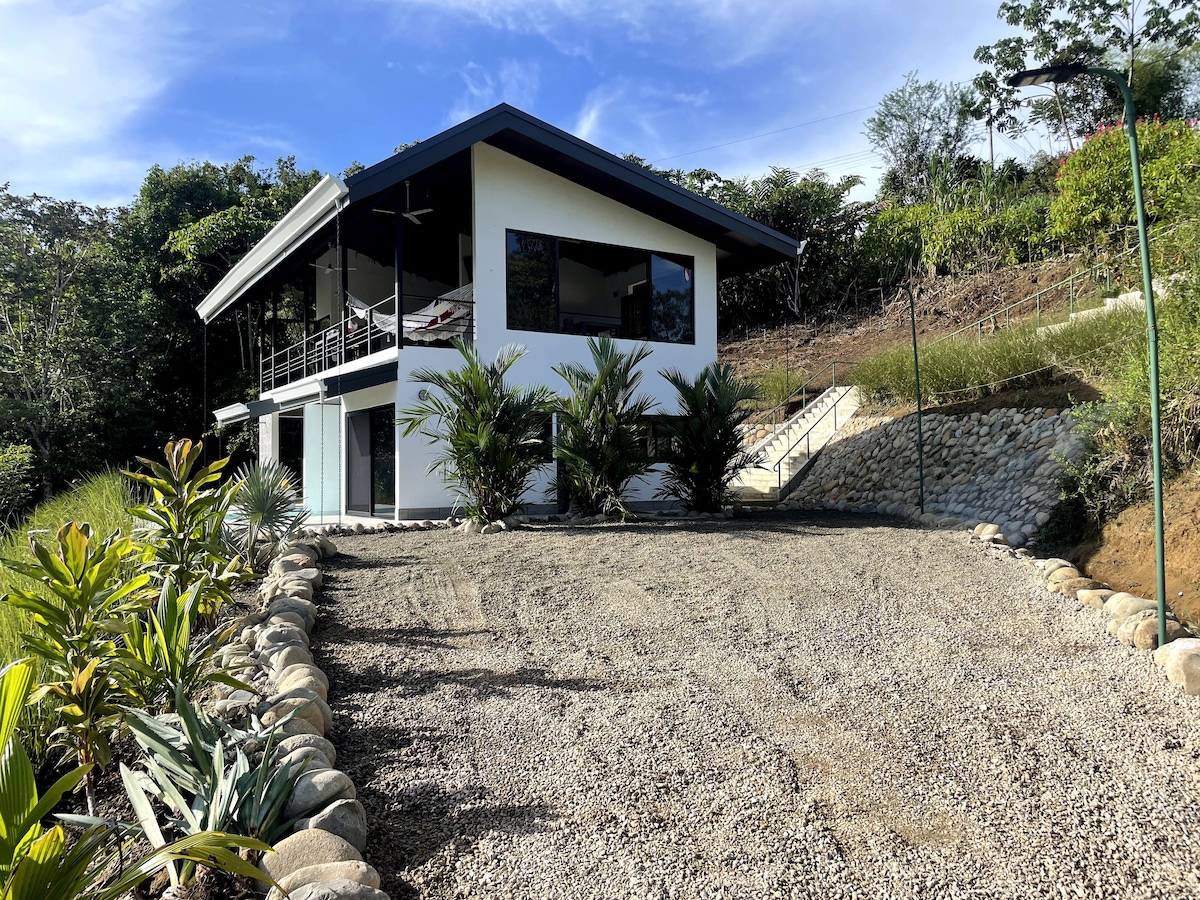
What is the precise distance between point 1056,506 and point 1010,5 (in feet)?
87.7

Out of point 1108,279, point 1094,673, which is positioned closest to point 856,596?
point 1094,673

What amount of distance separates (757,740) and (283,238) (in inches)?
484

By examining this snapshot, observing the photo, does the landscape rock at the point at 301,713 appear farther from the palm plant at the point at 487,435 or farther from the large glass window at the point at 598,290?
the large glass window at the point at 598,290

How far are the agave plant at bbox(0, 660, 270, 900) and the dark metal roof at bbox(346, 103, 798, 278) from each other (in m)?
9.25

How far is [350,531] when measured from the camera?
1012 cm

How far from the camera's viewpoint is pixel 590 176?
12430mm

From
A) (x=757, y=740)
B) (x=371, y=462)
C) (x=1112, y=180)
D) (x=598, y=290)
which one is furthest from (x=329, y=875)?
(x=1112, y=180)

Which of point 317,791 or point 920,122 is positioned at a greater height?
point 920,122

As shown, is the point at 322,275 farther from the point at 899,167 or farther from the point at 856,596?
the point at 899,167

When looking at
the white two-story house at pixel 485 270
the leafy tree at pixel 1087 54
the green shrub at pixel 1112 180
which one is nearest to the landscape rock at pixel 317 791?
the white two-story house at pixel 485 270

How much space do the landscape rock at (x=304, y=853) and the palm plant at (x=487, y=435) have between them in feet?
22.5

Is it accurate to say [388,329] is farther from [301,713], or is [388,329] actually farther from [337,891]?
[337,891]

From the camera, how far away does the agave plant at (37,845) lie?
62.9 inches

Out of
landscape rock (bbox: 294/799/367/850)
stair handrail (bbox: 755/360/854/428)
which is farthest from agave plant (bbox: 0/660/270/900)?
stair handrail (bbox: 755/360/854/428)
